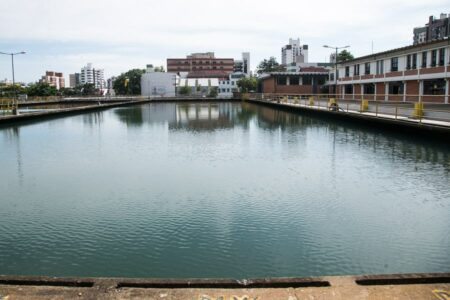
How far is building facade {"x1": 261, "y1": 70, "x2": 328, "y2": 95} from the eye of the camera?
8444 centimetres

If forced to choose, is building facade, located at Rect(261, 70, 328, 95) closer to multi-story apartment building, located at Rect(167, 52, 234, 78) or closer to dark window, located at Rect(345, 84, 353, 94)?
dark window, located at Rect(345, 84, 353, 94)

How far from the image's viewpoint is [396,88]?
51.0 m

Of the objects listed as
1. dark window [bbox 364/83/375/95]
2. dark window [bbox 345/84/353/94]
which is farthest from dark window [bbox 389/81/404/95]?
dark window [bbox 345/84/353/94]

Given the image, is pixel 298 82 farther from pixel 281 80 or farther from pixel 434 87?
pixel 434 87

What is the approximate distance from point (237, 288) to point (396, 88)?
50.0 metres

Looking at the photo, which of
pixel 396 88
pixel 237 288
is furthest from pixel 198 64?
pixel 237 288

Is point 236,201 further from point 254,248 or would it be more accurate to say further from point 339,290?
point 339,290

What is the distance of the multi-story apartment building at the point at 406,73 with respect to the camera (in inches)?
1625

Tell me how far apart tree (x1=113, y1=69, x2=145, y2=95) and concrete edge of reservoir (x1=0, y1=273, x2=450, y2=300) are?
14403cm

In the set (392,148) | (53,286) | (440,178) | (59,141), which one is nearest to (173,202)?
(53,286)

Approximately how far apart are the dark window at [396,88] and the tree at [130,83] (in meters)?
107

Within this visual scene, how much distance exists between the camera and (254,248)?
Result: 322 inches

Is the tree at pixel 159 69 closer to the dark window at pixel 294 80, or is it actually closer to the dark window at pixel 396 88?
the dark window at pixel 294 80

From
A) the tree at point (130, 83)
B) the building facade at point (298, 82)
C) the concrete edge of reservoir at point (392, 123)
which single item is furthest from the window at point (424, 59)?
the tree at point (130, 83)
